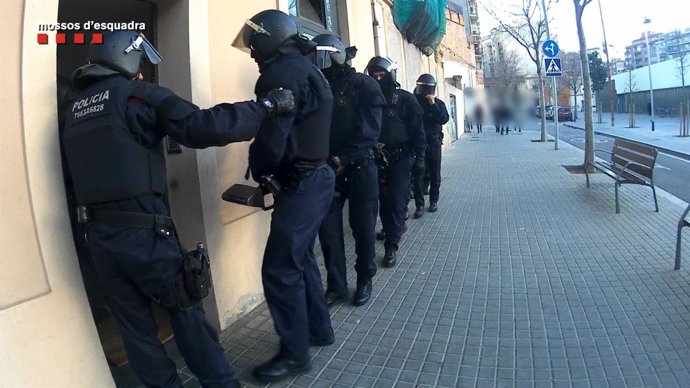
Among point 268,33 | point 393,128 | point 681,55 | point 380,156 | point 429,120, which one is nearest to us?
point 268,33

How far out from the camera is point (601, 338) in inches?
124

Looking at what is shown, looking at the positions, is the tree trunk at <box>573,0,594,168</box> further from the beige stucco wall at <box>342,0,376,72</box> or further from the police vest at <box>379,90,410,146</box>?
the police vest at <box>379,90,410,146</box>

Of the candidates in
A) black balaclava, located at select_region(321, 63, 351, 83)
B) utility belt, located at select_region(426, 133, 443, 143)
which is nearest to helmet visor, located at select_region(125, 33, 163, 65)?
black balaclava, located at select_region(321, 63, 351, 83)

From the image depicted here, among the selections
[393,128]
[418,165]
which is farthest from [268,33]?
[418,165]

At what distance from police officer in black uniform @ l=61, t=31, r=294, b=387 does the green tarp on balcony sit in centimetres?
826

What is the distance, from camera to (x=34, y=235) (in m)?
2.28

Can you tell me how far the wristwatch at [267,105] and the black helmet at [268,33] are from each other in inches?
20.5

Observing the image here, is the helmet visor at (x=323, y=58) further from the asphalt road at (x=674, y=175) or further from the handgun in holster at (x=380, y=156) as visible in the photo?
the asphalt road at (x=674, y=175)

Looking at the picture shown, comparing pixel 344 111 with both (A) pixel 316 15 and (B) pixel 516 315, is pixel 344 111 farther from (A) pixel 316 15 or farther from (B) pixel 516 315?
(A) pixel 316 15

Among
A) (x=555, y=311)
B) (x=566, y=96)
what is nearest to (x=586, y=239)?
(x=555, y=311)

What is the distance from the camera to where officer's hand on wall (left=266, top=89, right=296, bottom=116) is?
8.00ft

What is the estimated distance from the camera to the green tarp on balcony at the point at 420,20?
973 centimetres

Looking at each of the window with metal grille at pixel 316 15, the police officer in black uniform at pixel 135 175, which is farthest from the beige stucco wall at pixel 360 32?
the police officer in black uniform at pixel 135 175

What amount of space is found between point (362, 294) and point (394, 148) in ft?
6.14
